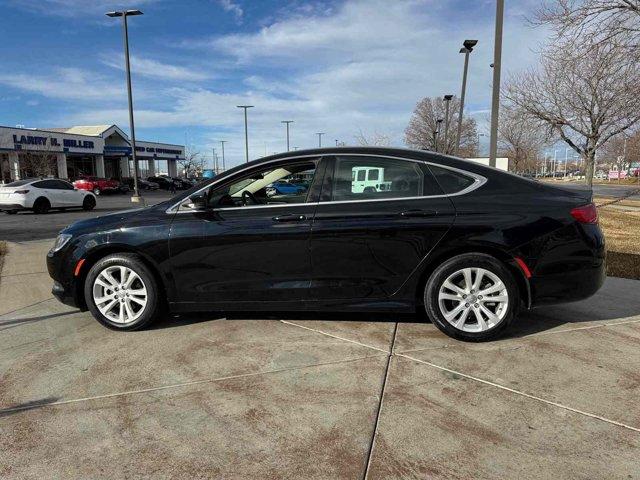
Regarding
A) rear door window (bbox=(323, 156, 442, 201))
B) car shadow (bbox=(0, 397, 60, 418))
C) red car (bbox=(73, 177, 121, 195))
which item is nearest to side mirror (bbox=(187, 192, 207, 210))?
rear door window (bbox=(323, 156, 442, 201))

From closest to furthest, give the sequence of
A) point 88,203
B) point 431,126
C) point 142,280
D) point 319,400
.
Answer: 1. point 319,400
2. point 142,280
3. point 88,203
4. point 431,126

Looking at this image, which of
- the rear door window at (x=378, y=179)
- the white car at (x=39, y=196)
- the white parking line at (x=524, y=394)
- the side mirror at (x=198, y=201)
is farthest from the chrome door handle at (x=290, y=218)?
the white car at (x=39, y=196)

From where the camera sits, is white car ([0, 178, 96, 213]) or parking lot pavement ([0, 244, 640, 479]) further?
white car ([0, 178, 96, 213])

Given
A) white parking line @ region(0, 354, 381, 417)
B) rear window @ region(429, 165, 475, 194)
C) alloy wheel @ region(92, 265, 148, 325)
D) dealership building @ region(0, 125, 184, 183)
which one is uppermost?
dealership building @ region(0, 125, 184, 183)

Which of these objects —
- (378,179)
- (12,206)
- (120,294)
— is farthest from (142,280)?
(12,206)

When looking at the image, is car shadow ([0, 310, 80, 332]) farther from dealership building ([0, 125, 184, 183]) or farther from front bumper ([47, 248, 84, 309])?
dealership building ([0, 125, 184, 183])

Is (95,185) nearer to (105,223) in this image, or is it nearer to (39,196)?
(39,196)

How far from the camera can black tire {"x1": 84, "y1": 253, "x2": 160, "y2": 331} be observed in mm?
4305

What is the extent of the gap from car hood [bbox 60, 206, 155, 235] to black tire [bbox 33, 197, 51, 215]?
647 inches

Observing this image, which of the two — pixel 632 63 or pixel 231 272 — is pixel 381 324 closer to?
pixel 231 272

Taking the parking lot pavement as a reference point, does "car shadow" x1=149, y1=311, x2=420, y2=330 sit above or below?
above

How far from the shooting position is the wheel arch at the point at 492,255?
3977 mm

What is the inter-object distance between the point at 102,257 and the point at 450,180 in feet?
10.4

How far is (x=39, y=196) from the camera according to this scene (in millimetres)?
18609
